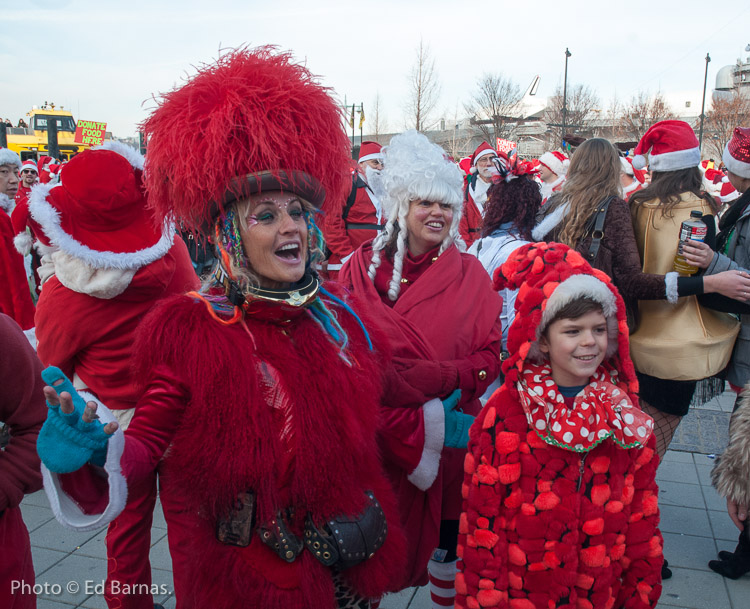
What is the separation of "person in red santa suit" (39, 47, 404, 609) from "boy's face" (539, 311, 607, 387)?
78 cm

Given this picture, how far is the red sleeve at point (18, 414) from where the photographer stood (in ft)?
6.06

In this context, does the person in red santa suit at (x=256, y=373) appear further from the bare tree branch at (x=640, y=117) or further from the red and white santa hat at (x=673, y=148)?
the bare tree branch at (x=640, y=117)

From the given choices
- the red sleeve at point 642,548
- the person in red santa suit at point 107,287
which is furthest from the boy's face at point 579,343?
the person in red santa suit at point 107,287

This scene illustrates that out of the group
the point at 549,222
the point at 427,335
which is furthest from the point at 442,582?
the point at 549,222

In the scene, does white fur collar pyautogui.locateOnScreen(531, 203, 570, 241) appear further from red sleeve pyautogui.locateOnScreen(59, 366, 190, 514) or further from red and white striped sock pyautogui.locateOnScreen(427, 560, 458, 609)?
red sleeve pyautogui.locateOnScreen(59, 366, 190, 514)

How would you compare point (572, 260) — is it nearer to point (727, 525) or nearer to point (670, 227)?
point (670, 227)

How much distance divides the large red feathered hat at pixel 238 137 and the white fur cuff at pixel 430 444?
952 mm

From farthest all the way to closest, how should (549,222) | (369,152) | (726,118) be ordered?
(726,118) < (369,152) < (549,222)

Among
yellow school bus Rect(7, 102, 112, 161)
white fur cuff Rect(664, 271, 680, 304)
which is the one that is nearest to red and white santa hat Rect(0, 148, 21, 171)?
white fur cuff Rect(664, 271, 680, 304)

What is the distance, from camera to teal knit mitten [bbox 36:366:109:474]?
139cm

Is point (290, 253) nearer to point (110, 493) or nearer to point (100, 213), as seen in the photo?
point (110, 493)

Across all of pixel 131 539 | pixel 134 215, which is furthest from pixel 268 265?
pixel 131 539

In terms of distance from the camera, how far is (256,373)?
175cm

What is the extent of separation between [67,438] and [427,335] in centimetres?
157
